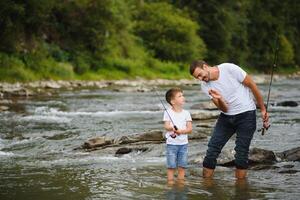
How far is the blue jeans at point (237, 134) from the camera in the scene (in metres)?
8.48

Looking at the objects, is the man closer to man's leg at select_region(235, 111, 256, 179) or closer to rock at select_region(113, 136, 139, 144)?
man's leg at select_region(235, 111, 256, 179)

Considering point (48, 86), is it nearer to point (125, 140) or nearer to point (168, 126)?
point (125, 140)

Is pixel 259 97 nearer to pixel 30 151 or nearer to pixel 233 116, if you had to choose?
pixel 233 116

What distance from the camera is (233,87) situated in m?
8.34

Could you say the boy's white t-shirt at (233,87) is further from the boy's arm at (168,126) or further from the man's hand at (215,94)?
the boy's arm at (168,126)

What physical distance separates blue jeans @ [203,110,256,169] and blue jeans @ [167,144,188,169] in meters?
0.49

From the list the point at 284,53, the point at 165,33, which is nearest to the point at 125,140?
the point at 165,33

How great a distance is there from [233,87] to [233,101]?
0.24m

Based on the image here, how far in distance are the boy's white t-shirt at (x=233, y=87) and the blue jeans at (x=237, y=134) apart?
0.14 metres

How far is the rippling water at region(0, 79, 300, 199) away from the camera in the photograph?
7.88 meters

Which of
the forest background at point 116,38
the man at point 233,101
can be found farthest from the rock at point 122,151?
the forest background at point 116,38

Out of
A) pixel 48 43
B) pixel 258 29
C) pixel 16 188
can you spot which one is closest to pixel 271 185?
pixel 16 188

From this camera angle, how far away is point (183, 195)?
766 centimetres

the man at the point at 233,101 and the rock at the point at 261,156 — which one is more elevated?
the man at the point at 233,101
